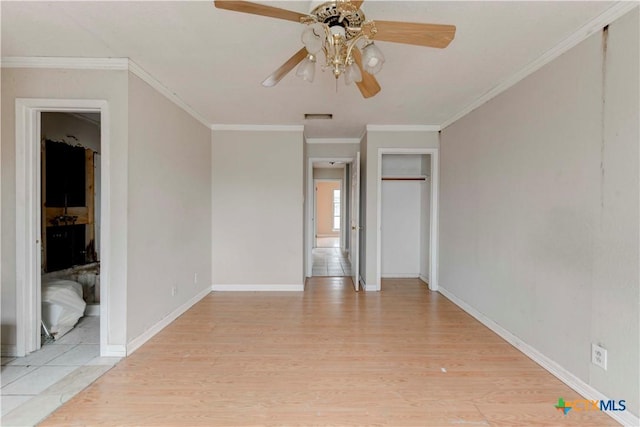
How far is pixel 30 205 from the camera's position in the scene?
2.35 m

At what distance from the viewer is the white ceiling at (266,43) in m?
1.72

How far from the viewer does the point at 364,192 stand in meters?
4.35

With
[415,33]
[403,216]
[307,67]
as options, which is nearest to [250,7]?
[307,67]

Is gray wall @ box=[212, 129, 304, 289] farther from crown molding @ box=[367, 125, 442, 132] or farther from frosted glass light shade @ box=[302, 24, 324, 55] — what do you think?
frosted glass light shade @ box=[302, 24, 324, 55]

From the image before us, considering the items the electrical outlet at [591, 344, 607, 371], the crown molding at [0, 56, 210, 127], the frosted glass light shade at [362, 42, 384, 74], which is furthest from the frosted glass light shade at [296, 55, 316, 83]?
the electrical outlet at [591, 344, 607, 371]

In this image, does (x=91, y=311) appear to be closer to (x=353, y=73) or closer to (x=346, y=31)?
(x=353, y=73)

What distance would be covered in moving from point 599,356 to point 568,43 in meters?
2.04

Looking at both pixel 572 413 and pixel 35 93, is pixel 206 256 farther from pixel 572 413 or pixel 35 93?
pixel 572 413

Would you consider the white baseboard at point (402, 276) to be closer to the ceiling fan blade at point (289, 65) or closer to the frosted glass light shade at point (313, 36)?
the ceiling fan blade at point (289, 65)

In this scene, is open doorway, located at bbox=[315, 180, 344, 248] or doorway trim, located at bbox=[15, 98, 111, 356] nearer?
doorway trim, located at bbox=[15, 98, 111, 356]

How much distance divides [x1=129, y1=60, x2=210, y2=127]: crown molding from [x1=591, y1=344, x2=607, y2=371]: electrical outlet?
12.6 feet

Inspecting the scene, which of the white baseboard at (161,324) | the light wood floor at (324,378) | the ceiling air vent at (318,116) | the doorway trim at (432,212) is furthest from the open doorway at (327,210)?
the light wood floor at (324,378)

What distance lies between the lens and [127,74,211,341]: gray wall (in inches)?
96.7

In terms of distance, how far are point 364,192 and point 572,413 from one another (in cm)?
314
